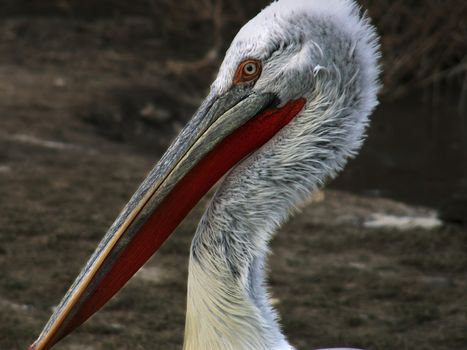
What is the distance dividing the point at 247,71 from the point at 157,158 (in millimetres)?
4791

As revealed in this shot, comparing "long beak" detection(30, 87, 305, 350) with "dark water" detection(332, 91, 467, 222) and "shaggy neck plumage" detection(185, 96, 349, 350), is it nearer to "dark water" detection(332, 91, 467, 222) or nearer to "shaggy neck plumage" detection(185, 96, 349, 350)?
"shaggy neck plumage" detection(185, 96, 349, 350)

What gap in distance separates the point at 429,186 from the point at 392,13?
202cm

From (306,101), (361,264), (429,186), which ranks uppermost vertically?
(429,186)

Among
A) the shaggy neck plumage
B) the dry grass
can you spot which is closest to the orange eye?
the shaggy neck plumage

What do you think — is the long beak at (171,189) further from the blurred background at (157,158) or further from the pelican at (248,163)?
the blurred background at (157,158)

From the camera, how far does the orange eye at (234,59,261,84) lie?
2.61 m

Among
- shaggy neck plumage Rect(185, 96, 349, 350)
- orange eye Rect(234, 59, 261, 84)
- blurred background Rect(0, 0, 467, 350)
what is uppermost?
blurred background Rect(0, 0, 467, 350)

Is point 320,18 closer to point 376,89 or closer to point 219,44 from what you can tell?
point 376,89

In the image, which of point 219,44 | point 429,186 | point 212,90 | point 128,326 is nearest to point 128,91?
point 219,44

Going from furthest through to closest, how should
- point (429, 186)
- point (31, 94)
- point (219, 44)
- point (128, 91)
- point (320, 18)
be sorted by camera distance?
point (219, 44) < point (128, 91) < point (31, 94) < point (429, 186) < point (320, 18)

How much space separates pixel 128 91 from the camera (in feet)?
27.5

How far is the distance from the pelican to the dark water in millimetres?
3113

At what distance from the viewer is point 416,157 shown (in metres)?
8.08

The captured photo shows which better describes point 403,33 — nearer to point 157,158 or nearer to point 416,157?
point 416,157
